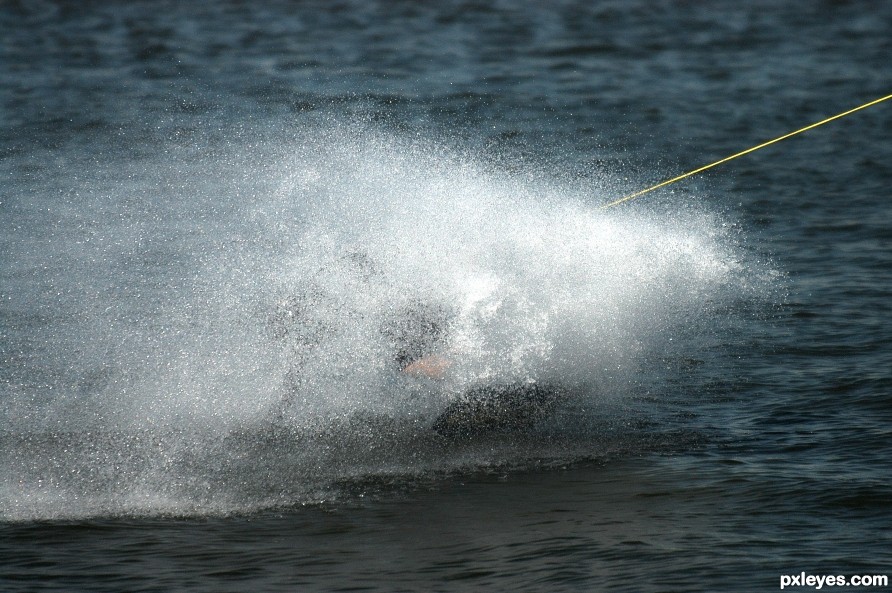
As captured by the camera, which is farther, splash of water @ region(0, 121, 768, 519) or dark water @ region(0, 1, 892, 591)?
splash of water @ region(0, 121, 768, 519)

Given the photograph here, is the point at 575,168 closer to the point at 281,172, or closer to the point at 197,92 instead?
→ the point at 281,172

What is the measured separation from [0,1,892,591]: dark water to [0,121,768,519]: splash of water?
0.03 m

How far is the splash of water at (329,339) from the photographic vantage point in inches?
403

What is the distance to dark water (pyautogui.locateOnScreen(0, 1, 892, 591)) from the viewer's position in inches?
364

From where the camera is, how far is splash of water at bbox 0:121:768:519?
10.2m

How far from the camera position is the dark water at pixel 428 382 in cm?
923

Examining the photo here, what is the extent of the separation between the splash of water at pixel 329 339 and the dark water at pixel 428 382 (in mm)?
28

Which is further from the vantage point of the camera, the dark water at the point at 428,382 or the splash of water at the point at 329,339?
the splash of water at the point at 329,339

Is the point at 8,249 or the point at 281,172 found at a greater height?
the point at 281,172

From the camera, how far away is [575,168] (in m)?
20.2

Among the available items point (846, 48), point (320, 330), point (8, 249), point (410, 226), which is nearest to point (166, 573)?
point (320, 330)

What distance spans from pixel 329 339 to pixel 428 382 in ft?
3.04

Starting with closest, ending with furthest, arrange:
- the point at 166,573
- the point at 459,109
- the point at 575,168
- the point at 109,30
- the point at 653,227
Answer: the point at 166,573
the point at 653,227
the point at 575,168
the point at 459,109
the point at 109,30

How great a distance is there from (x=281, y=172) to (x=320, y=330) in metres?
7.78
